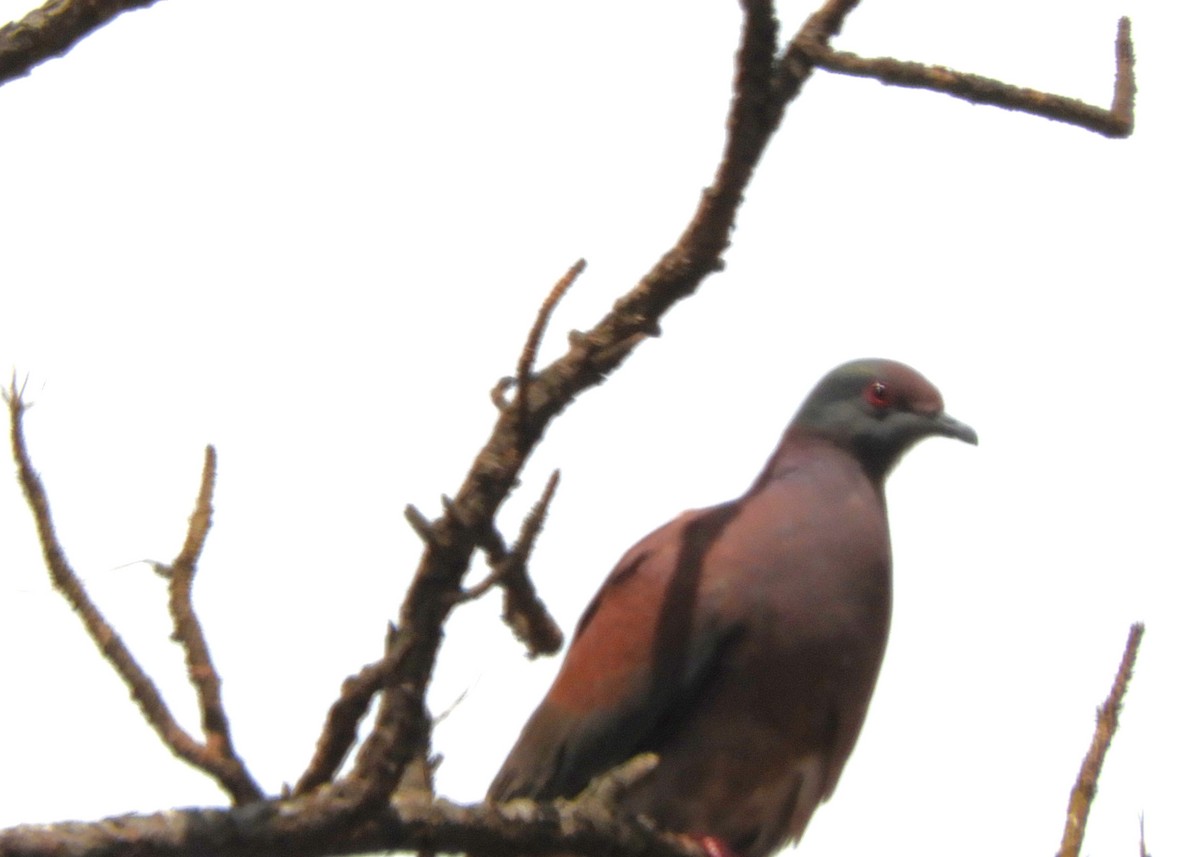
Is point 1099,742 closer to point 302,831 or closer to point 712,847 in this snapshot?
point 712,847

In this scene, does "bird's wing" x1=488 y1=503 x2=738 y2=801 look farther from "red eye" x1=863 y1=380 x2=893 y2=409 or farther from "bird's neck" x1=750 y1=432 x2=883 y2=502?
"red eye" x1=863 y1=380 x2=893 y2=409

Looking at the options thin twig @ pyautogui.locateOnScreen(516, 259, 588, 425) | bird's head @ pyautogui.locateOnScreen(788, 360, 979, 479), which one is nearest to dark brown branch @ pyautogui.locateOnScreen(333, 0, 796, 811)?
thin twig @ pyautogui.locateOnScreen(516, 259, 588, 425)

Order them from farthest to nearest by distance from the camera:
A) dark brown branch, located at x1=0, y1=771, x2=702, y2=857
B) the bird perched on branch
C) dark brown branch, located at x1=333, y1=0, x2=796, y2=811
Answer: the bird perched on branch < dark brown branch, located at x1=333, y1=0, x2=796, y2=811 < dark brown branch, located at x1=0, y1=771, x2=702, y2=857

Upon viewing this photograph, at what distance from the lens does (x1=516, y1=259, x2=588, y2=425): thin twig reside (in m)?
2.53

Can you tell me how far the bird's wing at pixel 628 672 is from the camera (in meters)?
4.22

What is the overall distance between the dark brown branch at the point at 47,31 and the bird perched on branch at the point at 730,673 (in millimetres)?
2287

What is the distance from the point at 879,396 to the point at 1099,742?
6.58ft

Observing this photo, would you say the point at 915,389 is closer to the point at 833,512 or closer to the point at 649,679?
the point at 833,512

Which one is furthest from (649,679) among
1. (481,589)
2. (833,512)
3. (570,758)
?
(481,589)

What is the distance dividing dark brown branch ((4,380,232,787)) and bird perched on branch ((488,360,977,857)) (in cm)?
161

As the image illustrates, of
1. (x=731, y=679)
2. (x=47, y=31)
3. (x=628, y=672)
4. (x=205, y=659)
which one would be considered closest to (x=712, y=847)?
(x=731, y=679)

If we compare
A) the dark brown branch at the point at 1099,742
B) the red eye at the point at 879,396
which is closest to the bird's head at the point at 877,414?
the red eye at the point at 879,396

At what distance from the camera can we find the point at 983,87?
273cm

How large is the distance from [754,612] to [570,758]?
0.67 m
